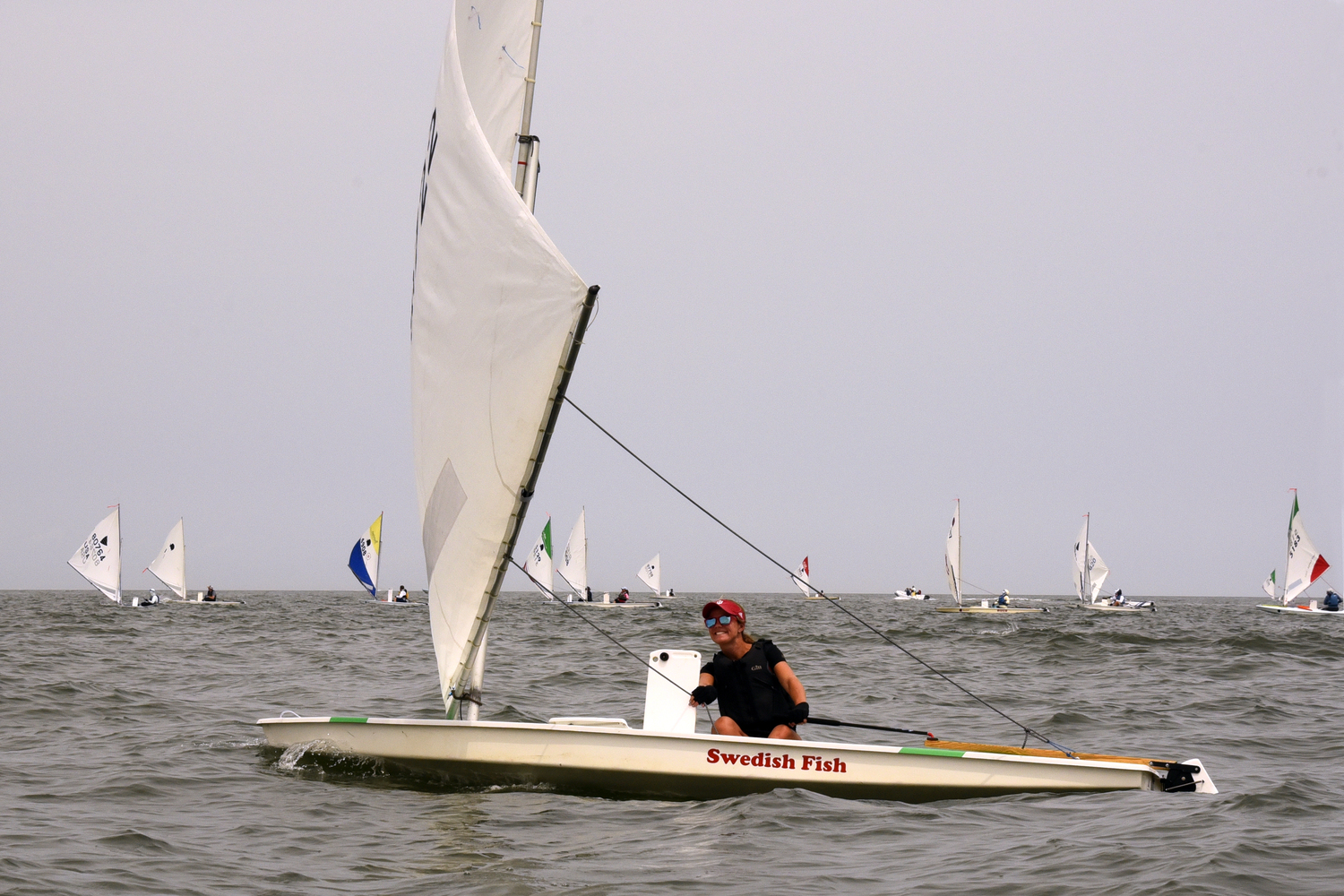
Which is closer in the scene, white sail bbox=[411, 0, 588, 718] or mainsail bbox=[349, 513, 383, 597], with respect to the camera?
white sail bbox=[411, 0, 588, 718]

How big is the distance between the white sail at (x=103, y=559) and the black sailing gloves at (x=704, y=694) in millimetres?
44342

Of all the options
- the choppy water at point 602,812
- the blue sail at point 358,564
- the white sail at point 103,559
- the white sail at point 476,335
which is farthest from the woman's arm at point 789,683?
the blue sail at point 358,564

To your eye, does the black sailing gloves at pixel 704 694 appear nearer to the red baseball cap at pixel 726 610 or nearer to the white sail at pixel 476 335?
the red baseball cap at pixel 726 610

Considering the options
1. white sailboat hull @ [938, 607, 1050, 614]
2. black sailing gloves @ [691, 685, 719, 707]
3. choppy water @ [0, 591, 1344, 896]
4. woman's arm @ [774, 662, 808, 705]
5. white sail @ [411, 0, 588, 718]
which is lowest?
white sailboat hull @ [938, 607, 1050, 614]

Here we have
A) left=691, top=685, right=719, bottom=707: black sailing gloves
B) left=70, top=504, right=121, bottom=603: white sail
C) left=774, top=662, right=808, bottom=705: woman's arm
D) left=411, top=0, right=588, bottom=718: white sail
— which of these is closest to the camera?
left=411, top=0, right=588, bottom=718: white sail

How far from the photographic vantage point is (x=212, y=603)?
5369 cm

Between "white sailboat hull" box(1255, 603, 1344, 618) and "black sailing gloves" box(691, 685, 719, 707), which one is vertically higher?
"black sailing gloves" box(691, 685, 719, 707)

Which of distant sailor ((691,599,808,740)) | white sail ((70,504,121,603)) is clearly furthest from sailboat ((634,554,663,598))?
distant sailor ((691,599,808,740))

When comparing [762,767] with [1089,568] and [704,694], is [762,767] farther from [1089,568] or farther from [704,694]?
[1089,568]

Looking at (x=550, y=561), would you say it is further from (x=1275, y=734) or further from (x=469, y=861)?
(x=469, y=861)

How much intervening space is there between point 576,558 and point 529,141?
52825mm

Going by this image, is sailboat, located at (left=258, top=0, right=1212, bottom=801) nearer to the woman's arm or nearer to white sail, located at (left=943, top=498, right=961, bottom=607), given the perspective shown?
the woman's arm

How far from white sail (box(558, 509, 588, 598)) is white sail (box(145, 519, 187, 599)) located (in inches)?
724

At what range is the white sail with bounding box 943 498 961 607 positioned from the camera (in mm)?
57156
